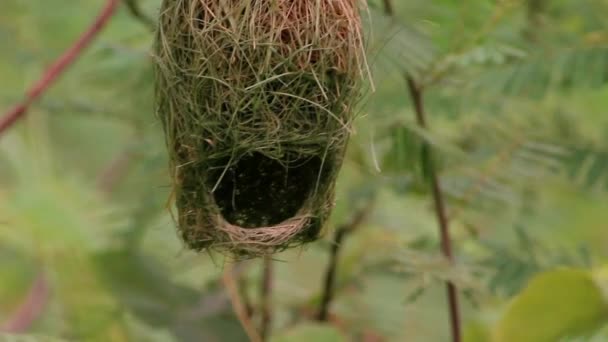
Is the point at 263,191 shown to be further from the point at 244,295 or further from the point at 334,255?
the point at 244,295

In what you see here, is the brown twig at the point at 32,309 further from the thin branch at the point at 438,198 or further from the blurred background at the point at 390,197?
the thin branch at the point at 438,198

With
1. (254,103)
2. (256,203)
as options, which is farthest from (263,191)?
(254,103)

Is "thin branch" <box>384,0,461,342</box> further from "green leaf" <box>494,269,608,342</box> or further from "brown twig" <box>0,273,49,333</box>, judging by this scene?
"brown twig" <box>0,273,49,333</box>

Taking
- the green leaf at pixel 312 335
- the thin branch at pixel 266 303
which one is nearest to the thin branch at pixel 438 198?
the green leaf at pixel 312 335

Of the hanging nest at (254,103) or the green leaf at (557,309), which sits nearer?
the hanging nest at (254,103)

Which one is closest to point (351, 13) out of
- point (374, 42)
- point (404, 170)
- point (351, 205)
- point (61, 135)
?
point (374, 42)

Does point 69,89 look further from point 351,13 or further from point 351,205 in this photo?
point 351,13
